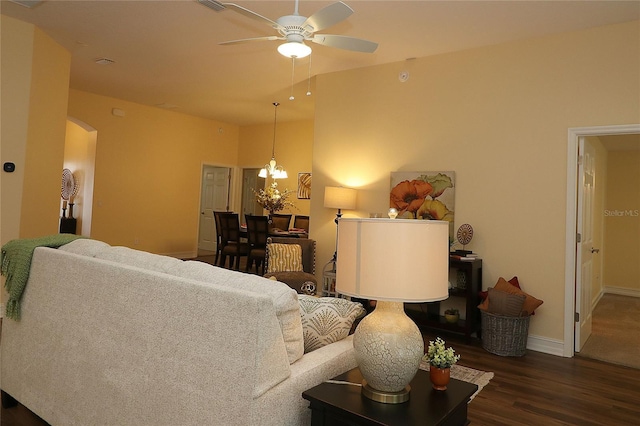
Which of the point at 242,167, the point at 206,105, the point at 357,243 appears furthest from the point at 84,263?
the point at 242,167

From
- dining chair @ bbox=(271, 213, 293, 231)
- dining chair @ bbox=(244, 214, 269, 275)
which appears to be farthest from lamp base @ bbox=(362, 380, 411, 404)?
dining chair @ bbox=(271, 213, 293, 231)

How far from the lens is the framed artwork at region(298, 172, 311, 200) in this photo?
826 centimetres

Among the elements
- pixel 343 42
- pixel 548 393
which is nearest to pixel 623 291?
pixel 548 393

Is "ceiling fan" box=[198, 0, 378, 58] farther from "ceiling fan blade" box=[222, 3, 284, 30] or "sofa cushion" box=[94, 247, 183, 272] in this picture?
"sofa cushion" box=[94, 247, 183, 272]

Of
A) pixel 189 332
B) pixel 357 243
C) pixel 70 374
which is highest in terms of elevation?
pixel 357 243

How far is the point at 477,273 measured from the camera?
13.8 ft

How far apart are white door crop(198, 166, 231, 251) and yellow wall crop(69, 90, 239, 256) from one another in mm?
412

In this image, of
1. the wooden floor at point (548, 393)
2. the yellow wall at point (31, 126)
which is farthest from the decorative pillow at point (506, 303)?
the yellow wall at point (31, 126)

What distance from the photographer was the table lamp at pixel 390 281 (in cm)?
137

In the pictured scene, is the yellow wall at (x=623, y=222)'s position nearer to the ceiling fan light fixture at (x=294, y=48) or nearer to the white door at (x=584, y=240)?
the white door at (x=584, y=240)

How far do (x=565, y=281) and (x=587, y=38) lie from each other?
2.23 meters

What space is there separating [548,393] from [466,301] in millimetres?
1241

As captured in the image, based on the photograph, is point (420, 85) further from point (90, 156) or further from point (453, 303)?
point (90, 156)

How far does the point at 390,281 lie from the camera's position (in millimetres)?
1361
